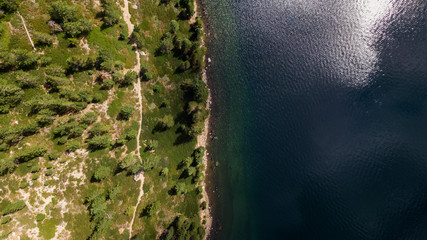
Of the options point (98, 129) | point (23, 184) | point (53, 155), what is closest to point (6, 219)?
point (23, 184)

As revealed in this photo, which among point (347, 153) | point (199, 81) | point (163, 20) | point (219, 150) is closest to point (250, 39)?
point (199, 81)

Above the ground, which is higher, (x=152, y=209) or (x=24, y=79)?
(x=24, y=79)

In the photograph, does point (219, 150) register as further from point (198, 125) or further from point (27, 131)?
point (27, 131)

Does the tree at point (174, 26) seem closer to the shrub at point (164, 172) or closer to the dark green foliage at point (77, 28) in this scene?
the dark green foliage at point (77, 28)

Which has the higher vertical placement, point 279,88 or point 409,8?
point 409,8

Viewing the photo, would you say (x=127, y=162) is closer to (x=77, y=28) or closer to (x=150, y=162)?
(x=150, y=162)
